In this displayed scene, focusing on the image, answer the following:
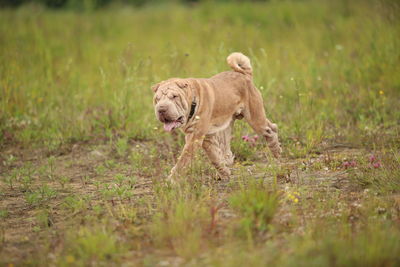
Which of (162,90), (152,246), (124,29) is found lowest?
(152,246)

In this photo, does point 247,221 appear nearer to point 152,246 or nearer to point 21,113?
point 152,246

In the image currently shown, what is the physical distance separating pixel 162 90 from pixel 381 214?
2.46 m

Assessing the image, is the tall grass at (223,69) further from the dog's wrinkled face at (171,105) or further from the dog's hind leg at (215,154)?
the dog's wrinkled face at (171,105)

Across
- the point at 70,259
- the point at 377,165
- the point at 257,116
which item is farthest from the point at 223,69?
the point at 70,259

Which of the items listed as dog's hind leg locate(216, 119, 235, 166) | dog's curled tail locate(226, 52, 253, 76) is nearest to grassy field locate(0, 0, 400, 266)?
dog's hind leg locate(216, 119, 235, 166)

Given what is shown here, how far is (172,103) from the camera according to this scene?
5.43m

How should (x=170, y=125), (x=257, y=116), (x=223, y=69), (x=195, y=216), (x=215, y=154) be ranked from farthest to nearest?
(x=223, y=69) < (x=257, y=116) < (x=215, y=154) < (x=170, y=125) < (x=195, y=216)

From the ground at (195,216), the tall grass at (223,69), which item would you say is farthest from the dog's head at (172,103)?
the tall grass at (223,69)

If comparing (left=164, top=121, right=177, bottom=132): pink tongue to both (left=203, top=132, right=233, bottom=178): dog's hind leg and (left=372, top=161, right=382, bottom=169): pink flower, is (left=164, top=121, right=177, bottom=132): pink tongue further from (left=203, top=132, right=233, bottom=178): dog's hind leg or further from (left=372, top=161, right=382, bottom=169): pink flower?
(left=372, top=161, right=382, bottom=169): pink flower

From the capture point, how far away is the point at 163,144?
761 centimetres

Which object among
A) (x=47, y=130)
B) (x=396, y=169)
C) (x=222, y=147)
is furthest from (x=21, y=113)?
(x=396, y=169)

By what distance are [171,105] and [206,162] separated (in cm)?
125

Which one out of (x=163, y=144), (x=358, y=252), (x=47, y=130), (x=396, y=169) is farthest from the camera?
(x=47, y=130)

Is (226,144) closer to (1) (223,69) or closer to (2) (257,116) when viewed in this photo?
(2) (257,116)
